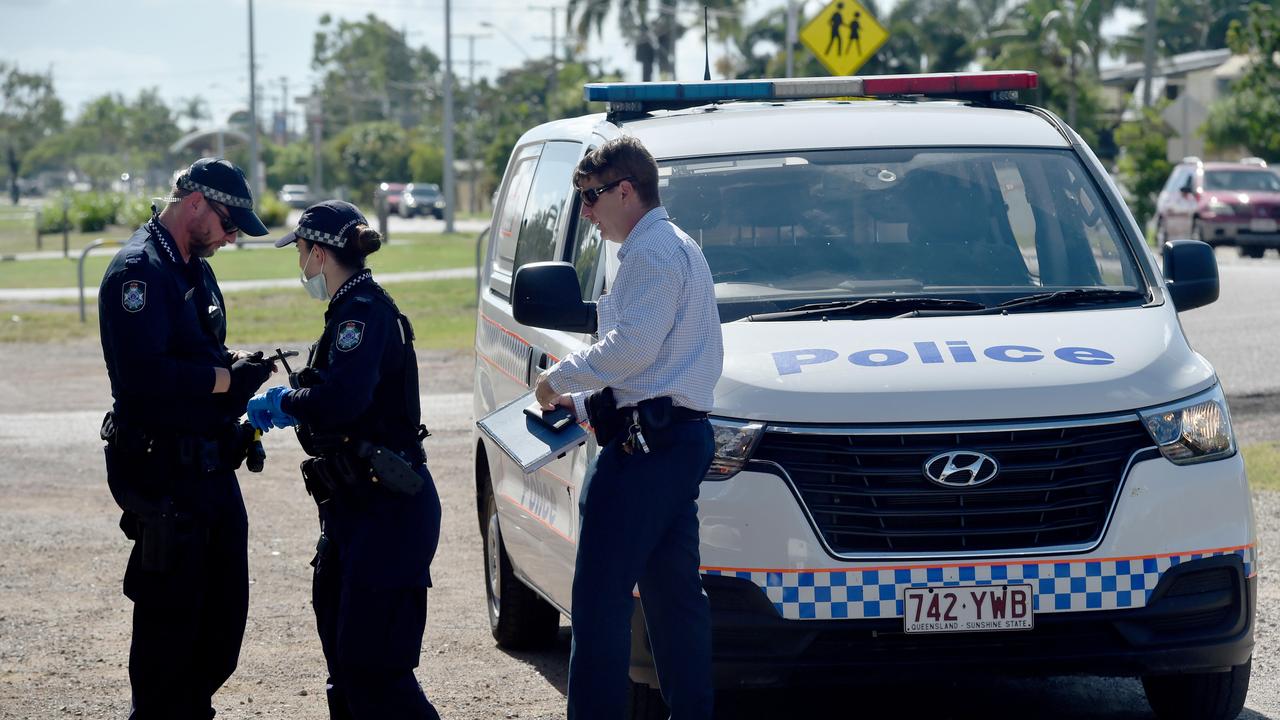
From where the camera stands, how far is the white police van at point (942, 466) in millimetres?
4883

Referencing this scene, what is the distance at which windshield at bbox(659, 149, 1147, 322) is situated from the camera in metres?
5.77

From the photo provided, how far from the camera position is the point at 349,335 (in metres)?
4.76

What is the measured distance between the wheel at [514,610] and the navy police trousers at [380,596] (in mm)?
1874

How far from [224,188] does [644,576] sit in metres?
1.73

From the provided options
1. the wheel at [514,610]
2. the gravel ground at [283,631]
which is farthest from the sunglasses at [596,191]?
the wheel at [514,610]

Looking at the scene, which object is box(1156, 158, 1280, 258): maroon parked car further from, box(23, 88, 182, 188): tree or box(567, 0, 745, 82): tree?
box(23, 88, 182, 188): tree

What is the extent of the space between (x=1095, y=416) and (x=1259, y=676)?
6.08ft

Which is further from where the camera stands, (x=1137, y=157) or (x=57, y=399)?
(x=1137, y=157)

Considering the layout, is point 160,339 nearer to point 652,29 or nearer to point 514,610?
point 514,610

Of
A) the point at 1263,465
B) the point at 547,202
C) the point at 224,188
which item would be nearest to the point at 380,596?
the point at 224,188

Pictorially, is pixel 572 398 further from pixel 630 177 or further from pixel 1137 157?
pixel 1137 157

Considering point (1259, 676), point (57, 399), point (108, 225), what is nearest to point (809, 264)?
point (1259, 676)

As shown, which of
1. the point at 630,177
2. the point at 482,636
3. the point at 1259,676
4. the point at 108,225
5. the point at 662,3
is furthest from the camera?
the point at 662,3

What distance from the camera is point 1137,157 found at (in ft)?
132
